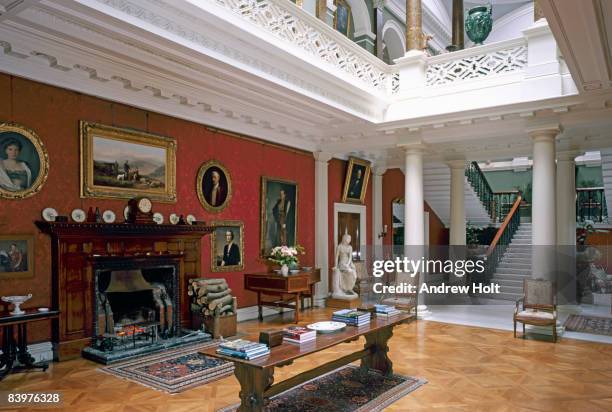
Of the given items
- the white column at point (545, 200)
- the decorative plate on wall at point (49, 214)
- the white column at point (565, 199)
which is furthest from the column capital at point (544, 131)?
the decorative plate on wall at point (49, 214)

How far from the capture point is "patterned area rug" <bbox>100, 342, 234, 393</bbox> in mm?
5258

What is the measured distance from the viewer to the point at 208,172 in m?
8.52


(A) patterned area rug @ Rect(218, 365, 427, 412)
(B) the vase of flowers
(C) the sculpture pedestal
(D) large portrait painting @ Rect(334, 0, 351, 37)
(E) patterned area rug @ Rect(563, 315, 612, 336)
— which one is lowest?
(E) patterned area rug @ Rect(563, 315, 612, 336)

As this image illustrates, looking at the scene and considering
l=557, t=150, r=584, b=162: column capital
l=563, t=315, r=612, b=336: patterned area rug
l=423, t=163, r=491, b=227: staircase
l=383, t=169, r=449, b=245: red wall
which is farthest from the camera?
l=423, t=163, r=491, b=227: staircase

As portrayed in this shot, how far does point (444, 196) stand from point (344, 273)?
21.8 feet

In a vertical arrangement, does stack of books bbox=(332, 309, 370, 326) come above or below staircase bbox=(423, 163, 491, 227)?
below

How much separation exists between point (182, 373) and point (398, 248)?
10735 millimetres

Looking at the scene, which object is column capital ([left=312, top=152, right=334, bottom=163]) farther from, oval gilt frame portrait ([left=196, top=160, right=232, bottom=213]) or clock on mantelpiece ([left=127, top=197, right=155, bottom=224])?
clock on mantelpiece ([left=127, top=197, right=155, bottom=224])

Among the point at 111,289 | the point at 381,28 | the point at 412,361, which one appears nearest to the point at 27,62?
the point at 111,289

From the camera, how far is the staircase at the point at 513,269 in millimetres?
12055

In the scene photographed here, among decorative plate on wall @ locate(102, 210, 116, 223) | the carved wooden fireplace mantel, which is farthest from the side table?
decorative plate on wall @ locate(102, 210, 116, 223)

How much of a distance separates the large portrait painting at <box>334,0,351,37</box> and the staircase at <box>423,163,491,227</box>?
5.20 m

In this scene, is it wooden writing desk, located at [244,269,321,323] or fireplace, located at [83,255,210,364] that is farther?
wooden writing desk, located at [244,269,321,323]

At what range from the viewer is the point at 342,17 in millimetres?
11609
